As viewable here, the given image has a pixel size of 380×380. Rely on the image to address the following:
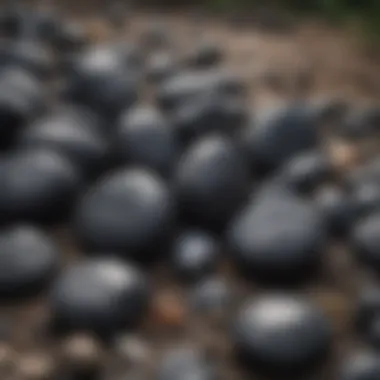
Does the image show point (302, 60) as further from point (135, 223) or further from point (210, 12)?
point (135, 223)

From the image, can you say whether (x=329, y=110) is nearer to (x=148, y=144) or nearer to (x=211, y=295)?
(x=148, y=144)

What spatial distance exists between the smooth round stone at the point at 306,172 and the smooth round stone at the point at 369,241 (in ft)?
0.48

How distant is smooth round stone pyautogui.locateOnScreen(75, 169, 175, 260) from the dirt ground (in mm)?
44

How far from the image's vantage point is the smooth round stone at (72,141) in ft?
4.96

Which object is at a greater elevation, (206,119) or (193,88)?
(193,88)

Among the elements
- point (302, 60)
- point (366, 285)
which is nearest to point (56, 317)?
point (366, 285)

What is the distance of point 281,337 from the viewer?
112cm

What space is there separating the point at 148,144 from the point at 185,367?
516mm

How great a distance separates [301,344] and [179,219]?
35 cm

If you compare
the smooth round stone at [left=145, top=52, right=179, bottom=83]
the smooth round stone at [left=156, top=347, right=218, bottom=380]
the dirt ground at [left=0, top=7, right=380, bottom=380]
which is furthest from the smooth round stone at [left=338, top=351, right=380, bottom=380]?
the smooth round stone at [left=145, top=52, right=179, bottom=83]

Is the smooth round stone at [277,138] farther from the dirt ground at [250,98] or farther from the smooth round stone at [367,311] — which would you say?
the smooth round stone at [367,311]

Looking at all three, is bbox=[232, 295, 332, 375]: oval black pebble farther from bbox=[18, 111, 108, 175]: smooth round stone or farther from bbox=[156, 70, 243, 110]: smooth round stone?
bbox=[156, 70, 243, 110]: smooth round stone

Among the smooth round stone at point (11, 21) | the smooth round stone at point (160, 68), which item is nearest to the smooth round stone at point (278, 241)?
the smooth round stone at point (160, 68)

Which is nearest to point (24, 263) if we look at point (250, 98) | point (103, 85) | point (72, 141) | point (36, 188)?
point (36, 188)
